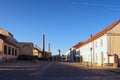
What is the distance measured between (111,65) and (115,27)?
25.4 feet

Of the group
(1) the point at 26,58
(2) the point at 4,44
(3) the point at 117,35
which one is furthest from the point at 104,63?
(1) the point at 26,58

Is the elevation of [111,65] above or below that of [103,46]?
below

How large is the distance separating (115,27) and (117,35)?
1.60m

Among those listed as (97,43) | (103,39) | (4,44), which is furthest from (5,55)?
(103,39)

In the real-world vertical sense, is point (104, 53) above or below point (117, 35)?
below

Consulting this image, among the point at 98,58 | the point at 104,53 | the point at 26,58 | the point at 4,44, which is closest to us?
the point at 104,53

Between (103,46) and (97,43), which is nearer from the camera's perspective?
(103,46)

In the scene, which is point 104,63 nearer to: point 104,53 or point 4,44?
point 104,53

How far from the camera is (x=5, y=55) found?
80875 mm

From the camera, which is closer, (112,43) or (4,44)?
(112,43)

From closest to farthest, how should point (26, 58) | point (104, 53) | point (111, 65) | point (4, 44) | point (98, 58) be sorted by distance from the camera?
point (111, 65), point (104, 53), point (98, 58), point (4, 44), point (26, 58)

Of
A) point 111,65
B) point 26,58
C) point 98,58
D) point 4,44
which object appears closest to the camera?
point 111,65

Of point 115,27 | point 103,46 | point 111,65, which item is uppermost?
point 115,27

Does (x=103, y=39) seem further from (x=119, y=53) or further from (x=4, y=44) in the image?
(x=4, y=44)
